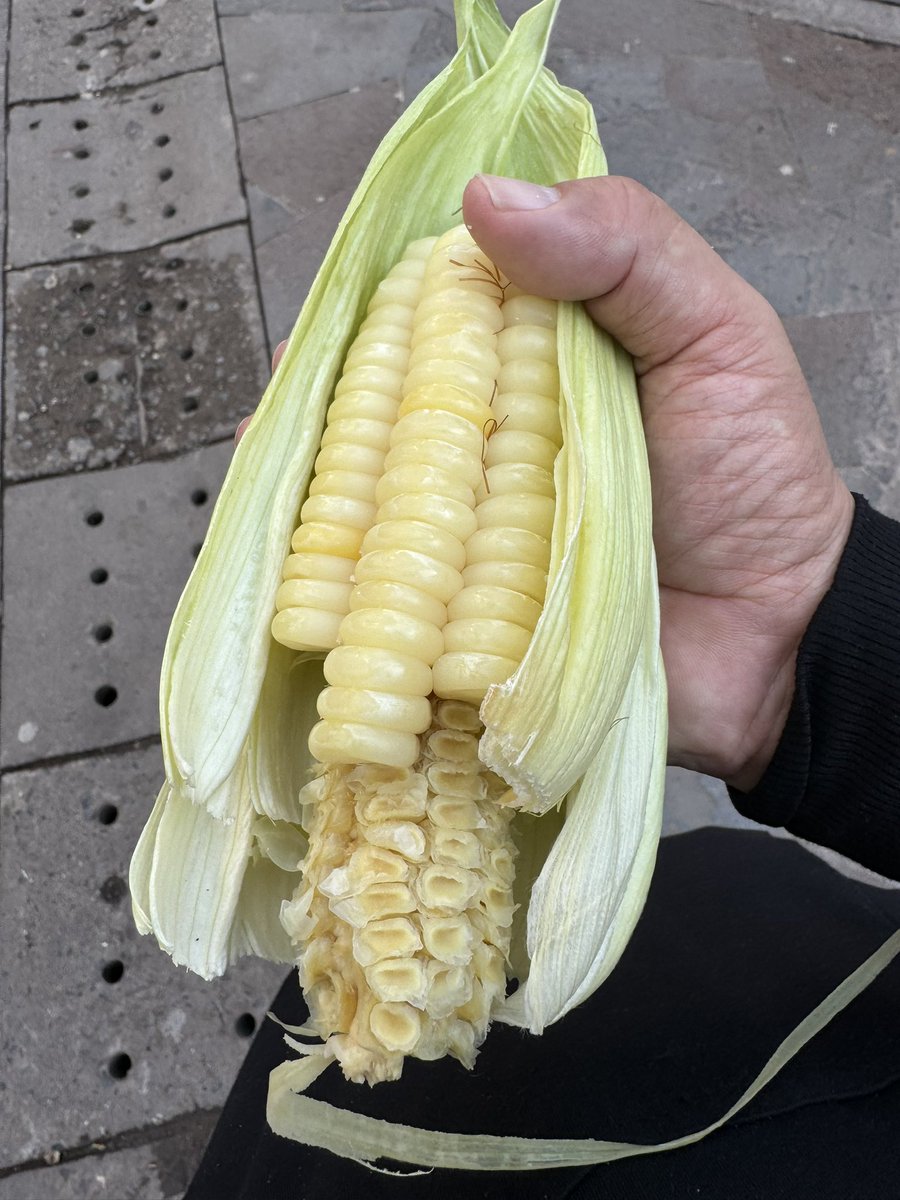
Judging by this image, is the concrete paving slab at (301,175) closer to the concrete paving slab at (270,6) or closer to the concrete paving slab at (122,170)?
the concrete paving slab at (122,170)

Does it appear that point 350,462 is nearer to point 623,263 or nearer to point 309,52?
point 623,263

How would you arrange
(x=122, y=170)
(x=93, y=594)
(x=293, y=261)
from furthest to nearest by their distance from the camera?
(x=122, y=170) → (x=293, y=261) → (x=93, y=594)

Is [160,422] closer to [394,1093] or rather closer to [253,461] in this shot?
[253,461]

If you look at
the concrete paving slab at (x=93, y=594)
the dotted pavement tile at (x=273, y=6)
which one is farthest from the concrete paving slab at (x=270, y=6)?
the concrete paving slab at (x=93, y=594)

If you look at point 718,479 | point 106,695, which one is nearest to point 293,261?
point 106,695

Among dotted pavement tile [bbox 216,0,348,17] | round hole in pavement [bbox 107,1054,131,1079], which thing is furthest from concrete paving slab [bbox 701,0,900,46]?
round hole in pavement [bbox 107,1054,131,1079]

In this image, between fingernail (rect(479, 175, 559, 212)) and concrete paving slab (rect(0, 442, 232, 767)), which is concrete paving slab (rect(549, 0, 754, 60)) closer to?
concrete paving slab (rect(0, 442, 232, 767))

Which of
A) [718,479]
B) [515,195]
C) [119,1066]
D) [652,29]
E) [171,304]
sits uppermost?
[515,195]
